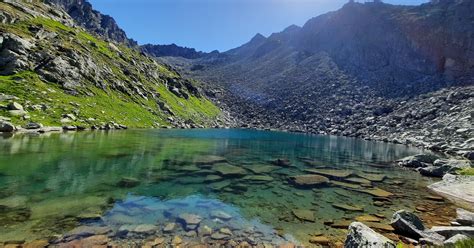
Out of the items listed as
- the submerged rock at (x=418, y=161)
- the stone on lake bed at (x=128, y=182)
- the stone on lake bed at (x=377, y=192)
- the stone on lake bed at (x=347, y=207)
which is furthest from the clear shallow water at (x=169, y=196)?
the submerged rock at (x=418, y=161)

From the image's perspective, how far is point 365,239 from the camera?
9.88 meters

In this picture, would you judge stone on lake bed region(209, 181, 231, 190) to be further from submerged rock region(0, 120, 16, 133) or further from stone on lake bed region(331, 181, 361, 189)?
submerged rock region(0, 120, 16, 133)

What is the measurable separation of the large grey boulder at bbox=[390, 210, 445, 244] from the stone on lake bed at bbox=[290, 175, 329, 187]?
953 centimetres

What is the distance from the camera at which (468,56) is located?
126938 mm

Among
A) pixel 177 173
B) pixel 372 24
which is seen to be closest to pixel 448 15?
pixel 372 24

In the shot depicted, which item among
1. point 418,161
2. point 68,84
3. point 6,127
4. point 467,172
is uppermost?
point 68,84

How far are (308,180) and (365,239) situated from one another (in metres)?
15.8

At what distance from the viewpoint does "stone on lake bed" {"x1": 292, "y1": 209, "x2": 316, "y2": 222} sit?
15608 mm

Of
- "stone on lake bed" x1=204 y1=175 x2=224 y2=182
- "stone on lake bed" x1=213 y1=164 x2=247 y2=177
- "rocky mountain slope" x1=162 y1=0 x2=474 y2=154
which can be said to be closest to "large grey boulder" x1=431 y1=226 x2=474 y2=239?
"stone on lake bed" x1=204 y1=175 x2=224 y2=182

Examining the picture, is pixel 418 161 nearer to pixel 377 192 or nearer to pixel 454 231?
pixel 377 192

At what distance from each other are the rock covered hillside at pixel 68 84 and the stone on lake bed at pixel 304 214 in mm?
49831

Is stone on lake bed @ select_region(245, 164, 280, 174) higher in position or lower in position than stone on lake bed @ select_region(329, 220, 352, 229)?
higher

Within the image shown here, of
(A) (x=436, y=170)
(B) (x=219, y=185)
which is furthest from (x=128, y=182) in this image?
(A) (x=436, y=170)

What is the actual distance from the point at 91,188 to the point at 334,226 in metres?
15.3
